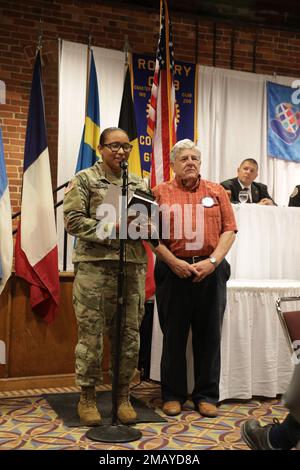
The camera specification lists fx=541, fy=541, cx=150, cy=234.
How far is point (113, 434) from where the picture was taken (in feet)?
8.48

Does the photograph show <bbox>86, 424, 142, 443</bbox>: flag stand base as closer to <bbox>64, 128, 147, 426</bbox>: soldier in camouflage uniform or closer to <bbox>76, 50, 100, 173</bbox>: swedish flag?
<bbox>64, 128, 147, 426</bbox>: soldier in camouflage uniform

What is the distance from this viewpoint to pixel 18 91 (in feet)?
18.9

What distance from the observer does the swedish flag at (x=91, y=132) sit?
4.73 metres

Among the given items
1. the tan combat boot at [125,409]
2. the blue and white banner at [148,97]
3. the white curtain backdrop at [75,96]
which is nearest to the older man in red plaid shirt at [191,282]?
the tan combat boot at [125,409]

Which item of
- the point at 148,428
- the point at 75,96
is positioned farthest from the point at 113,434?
the point at 75,96

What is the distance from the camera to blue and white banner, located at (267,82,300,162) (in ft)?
20.6

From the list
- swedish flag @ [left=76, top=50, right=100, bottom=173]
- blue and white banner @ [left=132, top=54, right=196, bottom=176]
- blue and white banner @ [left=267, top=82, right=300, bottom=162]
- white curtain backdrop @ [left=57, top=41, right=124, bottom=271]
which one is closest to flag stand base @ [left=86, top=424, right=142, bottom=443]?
swedish flag @ [left=76, top=50, right=100, bottom=173]

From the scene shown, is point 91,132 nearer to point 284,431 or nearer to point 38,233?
point 38,233

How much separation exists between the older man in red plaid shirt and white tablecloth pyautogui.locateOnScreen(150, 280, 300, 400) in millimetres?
209

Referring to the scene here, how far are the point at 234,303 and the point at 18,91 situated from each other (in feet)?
11.8

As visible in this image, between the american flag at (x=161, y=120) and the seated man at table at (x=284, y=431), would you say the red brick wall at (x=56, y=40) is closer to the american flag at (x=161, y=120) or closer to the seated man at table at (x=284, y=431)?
the american flag at (x=161, y=120)

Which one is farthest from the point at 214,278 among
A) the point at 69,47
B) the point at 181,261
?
the point at 69,47

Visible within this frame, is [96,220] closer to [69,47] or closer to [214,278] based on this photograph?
[214,278]
